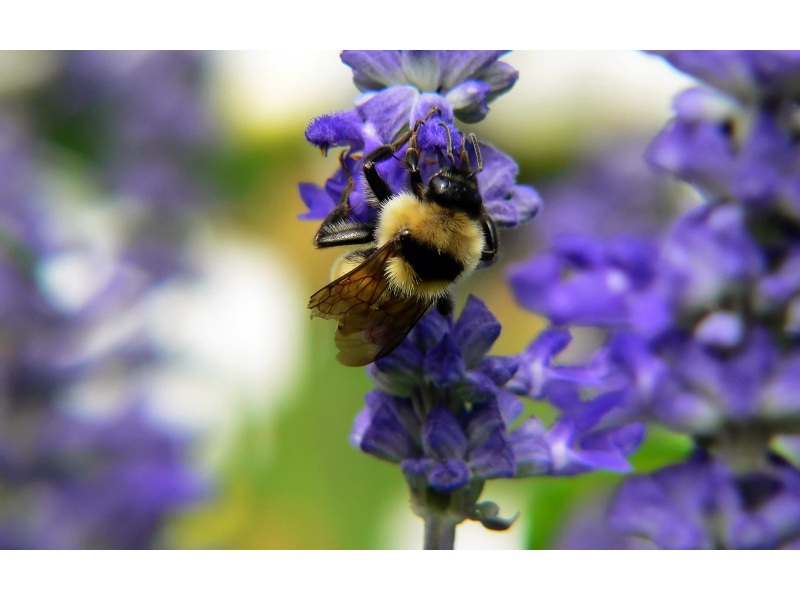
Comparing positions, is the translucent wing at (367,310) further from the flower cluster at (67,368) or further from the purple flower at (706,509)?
the flower cluster at (67,368)

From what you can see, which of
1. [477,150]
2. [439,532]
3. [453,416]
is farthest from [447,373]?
[477,150]

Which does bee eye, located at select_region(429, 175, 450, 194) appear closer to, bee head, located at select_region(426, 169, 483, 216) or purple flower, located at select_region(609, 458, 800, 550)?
bee head, located at select_region(426, 169, 483, 216)

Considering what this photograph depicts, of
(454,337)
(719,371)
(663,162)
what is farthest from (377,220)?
(719,371)

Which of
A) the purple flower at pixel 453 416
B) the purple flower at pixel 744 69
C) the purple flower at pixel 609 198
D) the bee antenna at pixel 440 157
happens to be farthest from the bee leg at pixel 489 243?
the purple flower at pixel 609 198

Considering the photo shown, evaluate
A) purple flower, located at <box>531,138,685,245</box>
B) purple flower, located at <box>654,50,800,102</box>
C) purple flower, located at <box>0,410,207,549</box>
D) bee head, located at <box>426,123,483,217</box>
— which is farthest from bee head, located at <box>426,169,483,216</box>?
purple flower, located at <box>531,138,685,245</box>

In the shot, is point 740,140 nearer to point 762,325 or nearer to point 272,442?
point 762,325

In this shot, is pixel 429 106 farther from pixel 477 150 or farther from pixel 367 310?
pixel 367 310

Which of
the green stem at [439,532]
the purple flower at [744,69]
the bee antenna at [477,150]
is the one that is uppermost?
the purple flower at [744,69]
